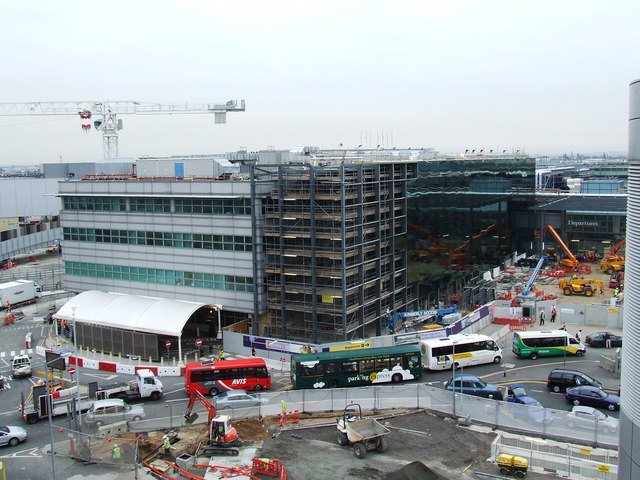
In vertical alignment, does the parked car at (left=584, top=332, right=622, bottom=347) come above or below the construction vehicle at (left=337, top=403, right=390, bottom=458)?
below

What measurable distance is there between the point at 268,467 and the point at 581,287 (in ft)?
135

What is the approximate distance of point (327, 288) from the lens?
3978 cm

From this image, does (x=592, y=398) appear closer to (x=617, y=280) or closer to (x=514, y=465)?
(x=514, y=465)

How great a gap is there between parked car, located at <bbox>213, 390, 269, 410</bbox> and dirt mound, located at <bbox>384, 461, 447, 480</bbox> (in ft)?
29.8

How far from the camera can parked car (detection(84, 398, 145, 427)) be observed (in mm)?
27922

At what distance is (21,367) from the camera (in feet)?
124

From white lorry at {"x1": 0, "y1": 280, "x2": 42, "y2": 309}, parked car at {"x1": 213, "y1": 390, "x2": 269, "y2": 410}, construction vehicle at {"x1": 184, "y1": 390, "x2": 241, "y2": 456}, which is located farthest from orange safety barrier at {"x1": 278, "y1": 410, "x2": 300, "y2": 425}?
white lorry at {"x1": 0, "y1": 280, "x2": 42, "y2": 309}

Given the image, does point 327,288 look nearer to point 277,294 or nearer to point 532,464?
point 277,294

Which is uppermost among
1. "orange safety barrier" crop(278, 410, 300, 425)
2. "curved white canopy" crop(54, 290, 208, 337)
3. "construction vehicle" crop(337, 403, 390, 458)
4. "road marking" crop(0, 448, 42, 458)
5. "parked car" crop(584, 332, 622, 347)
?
"curved white canopy" crop(54, 290, 208, 337)

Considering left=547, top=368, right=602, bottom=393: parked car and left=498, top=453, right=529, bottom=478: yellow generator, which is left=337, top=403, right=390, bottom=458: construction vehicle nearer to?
left=498, top=453, right=529, bottom=478: yellow generator

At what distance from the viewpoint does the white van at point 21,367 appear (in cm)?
3712

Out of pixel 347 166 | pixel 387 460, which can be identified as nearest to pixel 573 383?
pixel 387 460

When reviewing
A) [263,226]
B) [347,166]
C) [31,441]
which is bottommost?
[31,441]

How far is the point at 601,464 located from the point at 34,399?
24647 millimetres
